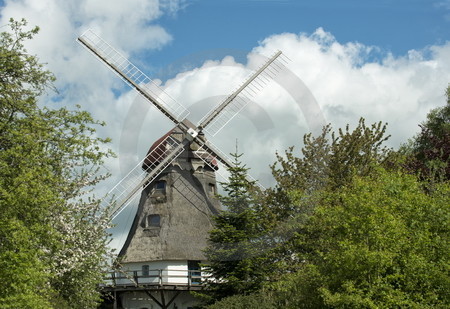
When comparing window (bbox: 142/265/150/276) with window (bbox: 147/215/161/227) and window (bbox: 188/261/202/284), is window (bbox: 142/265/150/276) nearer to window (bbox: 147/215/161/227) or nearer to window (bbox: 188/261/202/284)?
window (bbox: 188/261/202/284)

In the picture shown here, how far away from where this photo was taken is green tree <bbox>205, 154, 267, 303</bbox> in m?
26.8

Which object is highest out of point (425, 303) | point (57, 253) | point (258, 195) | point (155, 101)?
point (155, 101)

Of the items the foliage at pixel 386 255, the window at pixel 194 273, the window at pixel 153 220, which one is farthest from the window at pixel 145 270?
the foliage at pixel 386 255

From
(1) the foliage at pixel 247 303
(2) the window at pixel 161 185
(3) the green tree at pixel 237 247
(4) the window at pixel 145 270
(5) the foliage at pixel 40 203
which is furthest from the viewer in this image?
(2) the window at pixel 161 185

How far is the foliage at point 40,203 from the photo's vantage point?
16.2m

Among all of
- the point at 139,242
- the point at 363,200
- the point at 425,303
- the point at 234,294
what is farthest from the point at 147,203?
the point at 425,303

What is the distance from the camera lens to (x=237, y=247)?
2705 cm

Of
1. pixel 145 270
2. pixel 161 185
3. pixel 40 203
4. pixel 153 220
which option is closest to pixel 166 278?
pixel 145 270

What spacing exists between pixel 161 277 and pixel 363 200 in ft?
55.3

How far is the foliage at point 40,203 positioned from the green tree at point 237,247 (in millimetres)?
6001

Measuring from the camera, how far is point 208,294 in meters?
29.2

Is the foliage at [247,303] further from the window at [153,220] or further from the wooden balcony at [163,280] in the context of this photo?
the window at [153,220]

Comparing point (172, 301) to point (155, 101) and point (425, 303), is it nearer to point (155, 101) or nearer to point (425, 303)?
point (155, 101)

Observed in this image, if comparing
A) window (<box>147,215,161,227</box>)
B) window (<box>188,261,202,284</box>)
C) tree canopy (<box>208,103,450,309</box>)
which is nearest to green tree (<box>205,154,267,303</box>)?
tree canopy (<box>208,103,450,309</box>)
